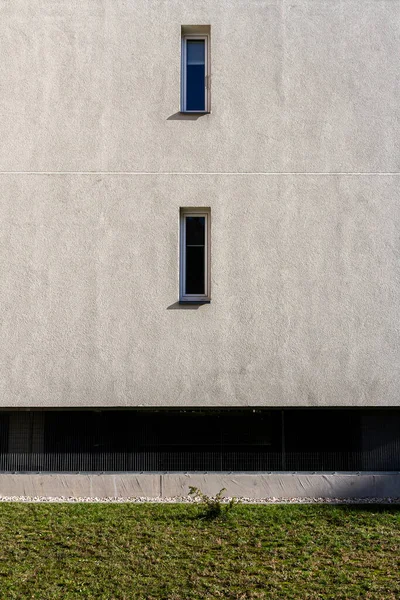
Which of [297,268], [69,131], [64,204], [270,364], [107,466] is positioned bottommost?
[107,466]

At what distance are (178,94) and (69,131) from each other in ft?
6.23

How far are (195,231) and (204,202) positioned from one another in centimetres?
50

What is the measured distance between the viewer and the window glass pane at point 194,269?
1156 centimetres

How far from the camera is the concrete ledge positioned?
10930 millimetres

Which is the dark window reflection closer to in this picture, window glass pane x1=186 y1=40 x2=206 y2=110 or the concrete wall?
the concrete wall

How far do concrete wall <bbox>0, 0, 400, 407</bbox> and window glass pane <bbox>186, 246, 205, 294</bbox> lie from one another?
29 centimetres

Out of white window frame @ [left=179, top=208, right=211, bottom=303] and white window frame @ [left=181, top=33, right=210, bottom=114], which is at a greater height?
white window frame @ [left=181, top=33, right=210, bottom=114]

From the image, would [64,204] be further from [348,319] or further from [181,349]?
[348,319]

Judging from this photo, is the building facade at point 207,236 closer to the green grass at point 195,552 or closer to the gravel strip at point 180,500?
the gravel strip at point 180,500

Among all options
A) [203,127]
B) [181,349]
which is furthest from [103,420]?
[203,127]

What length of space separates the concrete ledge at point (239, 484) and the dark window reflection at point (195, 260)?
300cm

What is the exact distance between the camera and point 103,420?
37.1 ft

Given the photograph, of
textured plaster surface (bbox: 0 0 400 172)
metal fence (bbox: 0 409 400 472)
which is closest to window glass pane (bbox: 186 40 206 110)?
textured plaster surface (bbox: 0 0 400 172)

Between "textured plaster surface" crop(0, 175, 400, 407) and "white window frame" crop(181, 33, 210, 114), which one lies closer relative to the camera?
"textured plaster surface" crop(0, 175, 400, 407)
